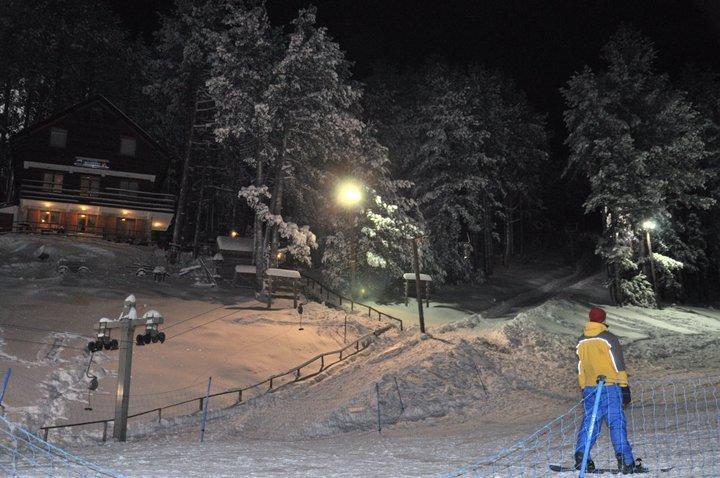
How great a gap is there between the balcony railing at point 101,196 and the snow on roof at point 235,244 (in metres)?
9.00

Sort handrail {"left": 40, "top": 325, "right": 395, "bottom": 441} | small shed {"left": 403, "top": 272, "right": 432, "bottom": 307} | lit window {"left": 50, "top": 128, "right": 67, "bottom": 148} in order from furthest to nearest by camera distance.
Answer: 1. lit window {"left": 50, "top": 128, "right": 67, "bottom": 148}
2. small shed {"left": 403, "top": 272, "right": 432, "bottom": 307}
3. handrail {"left": 40, "top": 325, "right": 395, "bottom": 441}

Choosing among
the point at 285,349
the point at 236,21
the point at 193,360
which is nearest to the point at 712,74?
the point at 236,21

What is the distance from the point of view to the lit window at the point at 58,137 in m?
48.7

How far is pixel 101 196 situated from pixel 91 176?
327 centimetres

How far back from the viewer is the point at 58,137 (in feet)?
160

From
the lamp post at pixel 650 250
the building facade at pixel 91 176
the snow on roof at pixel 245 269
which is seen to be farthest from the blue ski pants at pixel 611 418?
the building facade at pixel 91 176

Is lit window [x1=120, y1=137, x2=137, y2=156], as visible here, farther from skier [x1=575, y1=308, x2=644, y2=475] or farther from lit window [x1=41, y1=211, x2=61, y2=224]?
skier [x1=575, y1=308, x2=644, y2=475]

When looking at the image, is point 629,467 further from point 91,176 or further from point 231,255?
point 91,176

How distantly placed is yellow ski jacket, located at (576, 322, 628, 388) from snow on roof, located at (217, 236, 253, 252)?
35692 millimetres

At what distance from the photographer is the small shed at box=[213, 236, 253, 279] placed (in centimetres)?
4008

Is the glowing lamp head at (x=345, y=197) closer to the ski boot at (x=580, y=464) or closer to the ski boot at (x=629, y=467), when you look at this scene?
the ski boot at (x=580, y=464)

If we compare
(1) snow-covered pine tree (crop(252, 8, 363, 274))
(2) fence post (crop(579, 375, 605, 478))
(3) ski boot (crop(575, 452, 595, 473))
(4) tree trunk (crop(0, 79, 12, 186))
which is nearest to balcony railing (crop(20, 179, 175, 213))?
(4) tree trunk (crop(0, 79, 12, 186))

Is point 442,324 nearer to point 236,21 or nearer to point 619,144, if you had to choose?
point 619,144

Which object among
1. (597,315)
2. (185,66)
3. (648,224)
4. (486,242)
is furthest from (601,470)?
(486,242)
